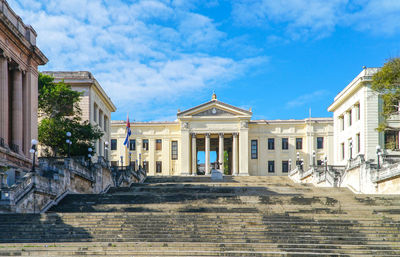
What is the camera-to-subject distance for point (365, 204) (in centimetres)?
2247

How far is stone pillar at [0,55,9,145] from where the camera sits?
1055 inches

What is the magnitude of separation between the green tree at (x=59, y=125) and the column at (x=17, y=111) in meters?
7.89

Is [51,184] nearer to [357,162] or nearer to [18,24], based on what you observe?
[18,24]

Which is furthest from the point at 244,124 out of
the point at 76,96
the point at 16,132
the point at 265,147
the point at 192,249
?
the point at 192,249

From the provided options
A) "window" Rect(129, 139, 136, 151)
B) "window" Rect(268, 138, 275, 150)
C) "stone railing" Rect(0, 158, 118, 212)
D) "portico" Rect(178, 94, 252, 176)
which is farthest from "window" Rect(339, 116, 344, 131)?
"stone railing" Rect(0, 158, 118, 212)

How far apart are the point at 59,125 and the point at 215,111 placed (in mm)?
31792

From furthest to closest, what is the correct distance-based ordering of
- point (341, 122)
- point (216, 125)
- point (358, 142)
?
point (216, 125)
point (341, 122)
point (358, 142)

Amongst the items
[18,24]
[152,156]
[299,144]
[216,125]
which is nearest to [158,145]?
[152,156]

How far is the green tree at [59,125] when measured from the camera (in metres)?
Result: 38.1

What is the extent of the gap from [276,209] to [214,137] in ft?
164

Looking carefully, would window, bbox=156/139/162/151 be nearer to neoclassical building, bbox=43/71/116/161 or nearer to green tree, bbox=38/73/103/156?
neoclassical building, bbox=43/71/116/161

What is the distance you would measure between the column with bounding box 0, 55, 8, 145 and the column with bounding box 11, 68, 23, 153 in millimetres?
1895

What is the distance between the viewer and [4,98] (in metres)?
27.1

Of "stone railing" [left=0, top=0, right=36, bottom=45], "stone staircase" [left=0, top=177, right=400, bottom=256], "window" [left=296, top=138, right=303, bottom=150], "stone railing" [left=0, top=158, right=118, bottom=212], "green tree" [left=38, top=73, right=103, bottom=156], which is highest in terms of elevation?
"stone railing" [left=0, top=0, right=36, bottom=45]
